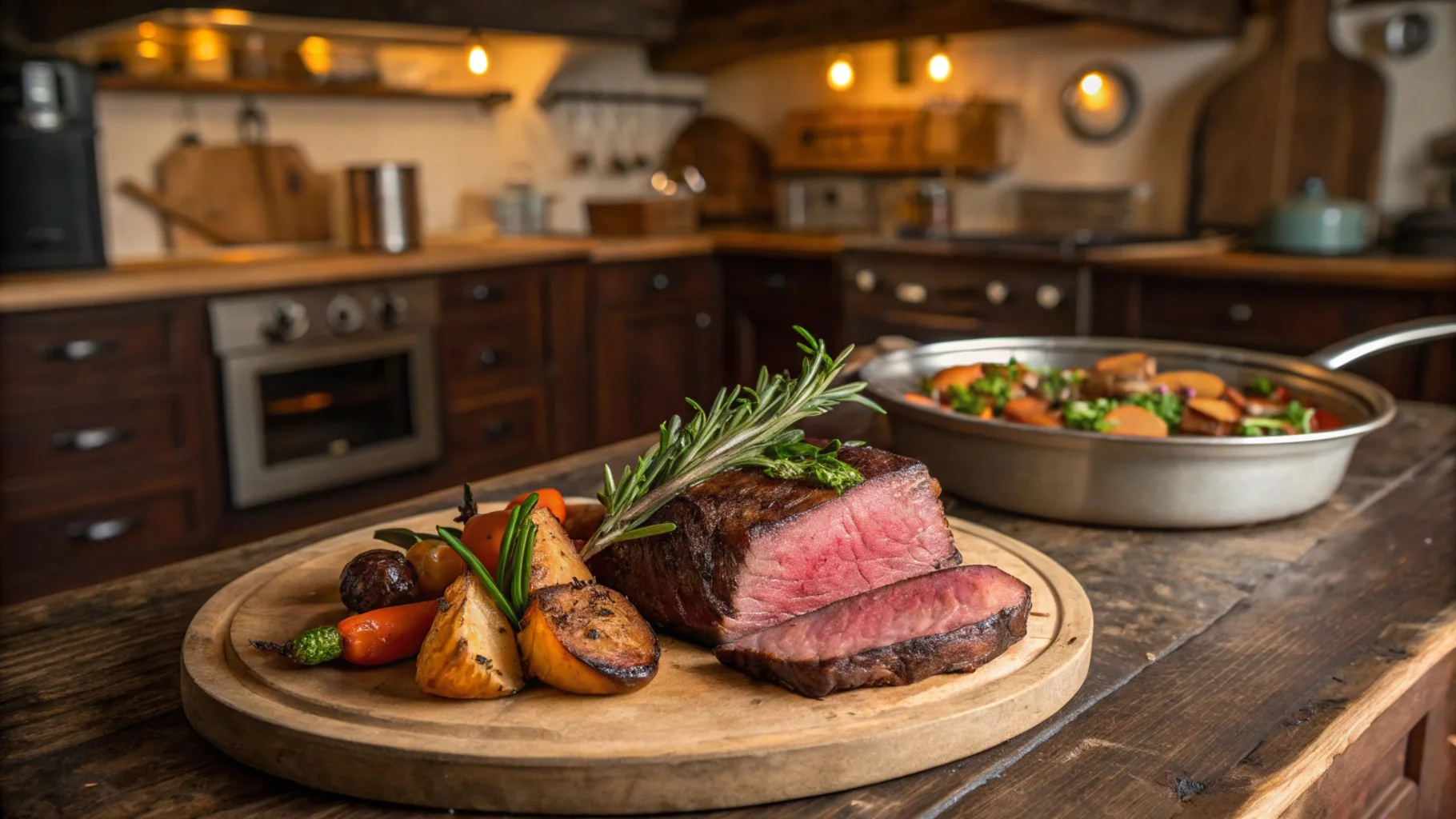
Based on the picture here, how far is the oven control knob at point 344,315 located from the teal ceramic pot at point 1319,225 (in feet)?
9.15

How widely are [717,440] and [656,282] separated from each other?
12.3ft

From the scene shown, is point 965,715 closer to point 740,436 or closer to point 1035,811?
point 1035,811

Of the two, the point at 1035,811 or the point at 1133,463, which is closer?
the point at 1035,811

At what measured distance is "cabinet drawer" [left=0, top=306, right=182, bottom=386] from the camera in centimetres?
293

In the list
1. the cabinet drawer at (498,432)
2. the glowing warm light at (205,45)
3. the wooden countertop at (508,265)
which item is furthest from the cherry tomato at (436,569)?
the glowing warm light at (205,45)

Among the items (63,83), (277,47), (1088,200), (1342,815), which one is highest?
(277,47)

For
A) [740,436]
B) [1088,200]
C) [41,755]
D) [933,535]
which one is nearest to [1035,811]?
[933,535]

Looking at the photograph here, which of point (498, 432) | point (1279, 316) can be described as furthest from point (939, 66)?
point (498, 432)

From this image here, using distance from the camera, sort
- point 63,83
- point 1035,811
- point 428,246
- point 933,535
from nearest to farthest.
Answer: point 1035,811
point 933,535
point 63,83
point 428,246

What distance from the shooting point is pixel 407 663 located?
2.76 ft

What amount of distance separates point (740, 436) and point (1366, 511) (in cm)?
84

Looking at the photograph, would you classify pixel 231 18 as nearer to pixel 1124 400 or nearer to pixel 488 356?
pixel 488 356

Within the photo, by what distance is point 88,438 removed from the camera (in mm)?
3072

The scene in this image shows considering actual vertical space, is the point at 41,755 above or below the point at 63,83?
below
